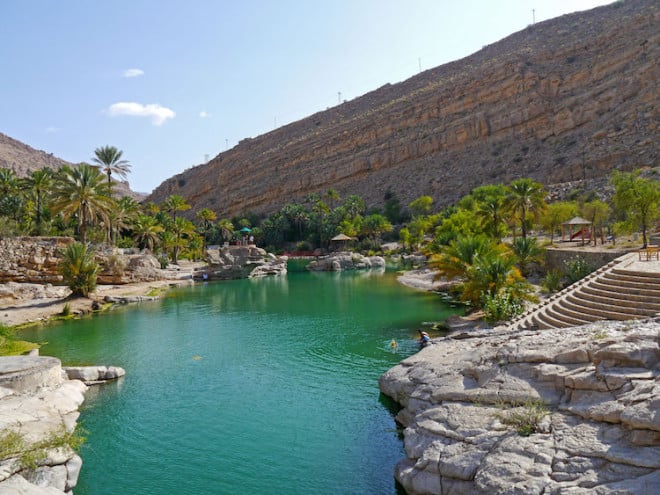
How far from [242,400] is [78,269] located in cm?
2206

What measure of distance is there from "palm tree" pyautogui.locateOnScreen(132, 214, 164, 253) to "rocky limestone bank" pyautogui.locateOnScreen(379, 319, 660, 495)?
49923 millimetres

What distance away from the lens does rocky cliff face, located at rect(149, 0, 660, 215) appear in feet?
219

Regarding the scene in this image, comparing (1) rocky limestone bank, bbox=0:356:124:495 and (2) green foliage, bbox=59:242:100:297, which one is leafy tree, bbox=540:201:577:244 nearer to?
(2) green foliage, bbox=59:242:100:297

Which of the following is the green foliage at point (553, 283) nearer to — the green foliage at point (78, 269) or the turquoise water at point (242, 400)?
the turquoise water at point (242, 400)

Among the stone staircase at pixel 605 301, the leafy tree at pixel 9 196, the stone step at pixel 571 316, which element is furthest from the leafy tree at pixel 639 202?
the leafy tree at pixel 9 196

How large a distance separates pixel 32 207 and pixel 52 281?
1690 centimetres

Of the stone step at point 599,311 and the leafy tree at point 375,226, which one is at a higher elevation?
the leafy tree at point 375,226

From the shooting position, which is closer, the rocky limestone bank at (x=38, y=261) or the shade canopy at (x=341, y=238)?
the rocky limestone bank at (x=38, y=261)

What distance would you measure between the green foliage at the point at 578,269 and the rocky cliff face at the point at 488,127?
4083 centimetres

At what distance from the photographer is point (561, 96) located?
77.4 m

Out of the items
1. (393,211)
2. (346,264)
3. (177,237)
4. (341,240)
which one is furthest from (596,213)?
(177,237)

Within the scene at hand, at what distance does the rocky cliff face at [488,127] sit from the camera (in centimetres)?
6688

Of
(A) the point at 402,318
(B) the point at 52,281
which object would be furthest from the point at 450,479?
(B) the point at 52,281

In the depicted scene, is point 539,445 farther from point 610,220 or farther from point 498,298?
point 610,220
